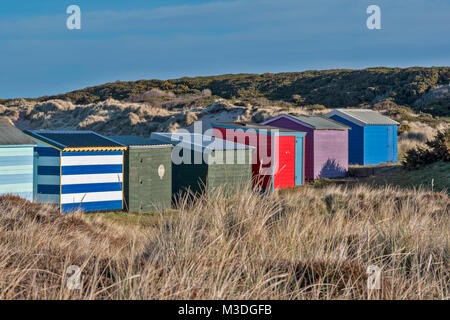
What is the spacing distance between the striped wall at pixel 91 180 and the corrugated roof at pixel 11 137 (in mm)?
1022

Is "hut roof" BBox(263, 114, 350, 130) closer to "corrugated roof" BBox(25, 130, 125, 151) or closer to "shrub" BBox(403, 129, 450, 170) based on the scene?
"shrub" BBox(403, 129, 450, 170)

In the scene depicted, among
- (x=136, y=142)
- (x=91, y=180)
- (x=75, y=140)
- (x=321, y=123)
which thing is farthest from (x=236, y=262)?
(x=321, y=123)

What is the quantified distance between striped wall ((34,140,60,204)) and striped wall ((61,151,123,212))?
16 centimetres

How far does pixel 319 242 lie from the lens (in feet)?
17.9

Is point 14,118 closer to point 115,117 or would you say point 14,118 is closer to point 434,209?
point 115,117

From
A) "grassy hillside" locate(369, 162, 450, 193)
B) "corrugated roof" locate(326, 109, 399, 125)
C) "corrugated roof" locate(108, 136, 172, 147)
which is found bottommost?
"grassy hillside" locate(369, 162, 450, 193)

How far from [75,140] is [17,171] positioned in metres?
1.66

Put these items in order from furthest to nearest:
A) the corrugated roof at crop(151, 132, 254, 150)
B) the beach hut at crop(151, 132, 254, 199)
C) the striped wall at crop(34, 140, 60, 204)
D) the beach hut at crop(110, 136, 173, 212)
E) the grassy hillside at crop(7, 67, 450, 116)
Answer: the grassy hillside at crop(7, 67, 450, 116)
the corrugated roof at crop(151, 132, 254, 150)
the beach hut at crop(151, 132, 254, 199)
the beach hut at crop(110, 136, 173, 212)
the striped wall at crop(34, 140, 60, 204)

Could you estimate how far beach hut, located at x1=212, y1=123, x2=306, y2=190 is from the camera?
18.7 meters

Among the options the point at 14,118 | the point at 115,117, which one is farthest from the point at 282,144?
the point at 14,118

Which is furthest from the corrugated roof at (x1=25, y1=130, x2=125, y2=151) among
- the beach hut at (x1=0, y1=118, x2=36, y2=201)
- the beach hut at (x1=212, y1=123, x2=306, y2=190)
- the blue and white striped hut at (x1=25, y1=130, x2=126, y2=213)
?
the beach hut at (x1=212, y1=123, x2=306, y2=190)

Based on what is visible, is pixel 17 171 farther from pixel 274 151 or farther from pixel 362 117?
pixel 362 117

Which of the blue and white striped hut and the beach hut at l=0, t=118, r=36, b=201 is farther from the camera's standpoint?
the blue and white striped hut
